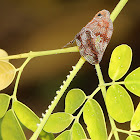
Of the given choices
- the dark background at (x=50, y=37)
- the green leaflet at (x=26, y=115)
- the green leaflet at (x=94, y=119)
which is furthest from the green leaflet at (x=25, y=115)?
the dark background at (x=50, y=37)

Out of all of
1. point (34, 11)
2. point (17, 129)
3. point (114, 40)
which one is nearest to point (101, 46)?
point (17, 129)

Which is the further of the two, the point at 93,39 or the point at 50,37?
the point at 50,37

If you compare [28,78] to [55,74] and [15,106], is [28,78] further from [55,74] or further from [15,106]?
[15,106]

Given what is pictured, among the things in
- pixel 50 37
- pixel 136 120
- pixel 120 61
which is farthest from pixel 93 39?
pixel 50 37

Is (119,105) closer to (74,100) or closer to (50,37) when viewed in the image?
(74,100)

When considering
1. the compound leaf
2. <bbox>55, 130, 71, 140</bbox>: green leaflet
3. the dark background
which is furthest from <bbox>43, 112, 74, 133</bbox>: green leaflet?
the dark background

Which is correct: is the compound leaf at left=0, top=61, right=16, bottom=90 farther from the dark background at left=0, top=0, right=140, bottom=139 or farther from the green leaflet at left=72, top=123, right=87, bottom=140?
the dark background at left=0, top=0, right=140, bottom=139
